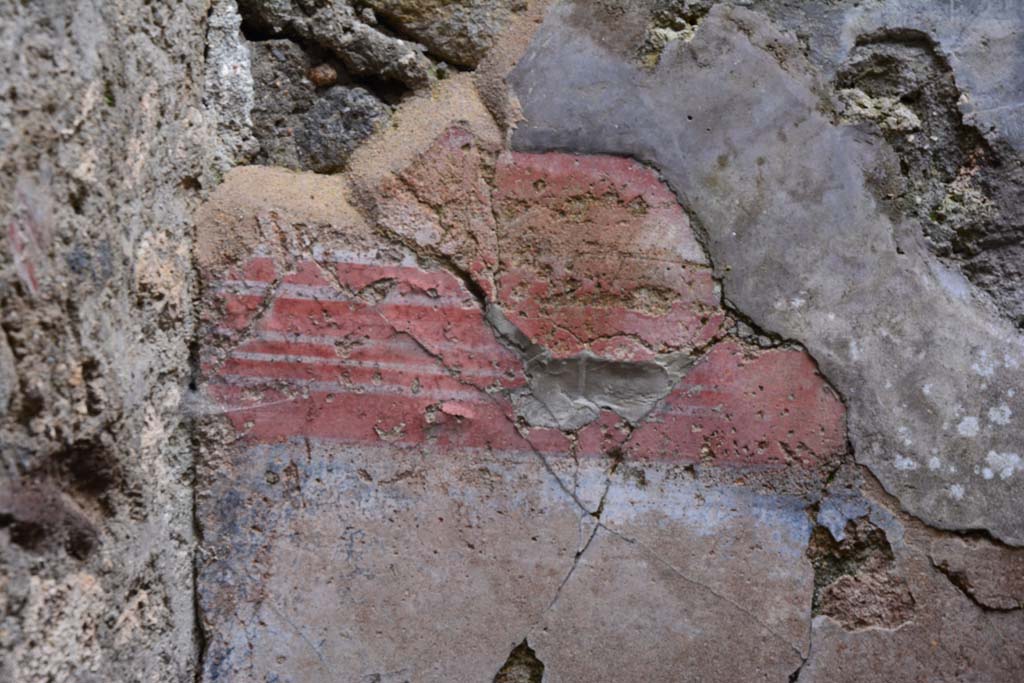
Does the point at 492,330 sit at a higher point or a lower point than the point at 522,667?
higher

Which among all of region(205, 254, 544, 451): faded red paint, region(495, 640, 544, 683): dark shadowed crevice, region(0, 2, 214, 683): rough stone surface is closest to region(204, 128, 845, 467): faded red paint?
region(205, 254, 544, 451): faded red paint

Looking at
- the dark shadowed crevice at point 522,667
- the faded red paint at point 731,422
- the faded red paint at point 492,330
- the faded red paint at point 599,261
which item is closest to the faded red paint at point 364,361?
the faded red paint at point 492,330

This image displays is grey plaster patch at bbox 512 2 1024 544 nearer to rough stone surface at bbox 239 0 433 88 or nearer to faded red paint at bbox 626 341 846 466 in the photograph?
faded red paint at bbox 626 341 846 466

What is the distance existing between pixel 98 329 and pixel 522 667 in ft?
2.94

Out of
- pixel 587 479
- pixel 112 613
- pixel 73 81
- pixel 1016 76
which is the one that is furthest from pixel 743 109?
pixel 112 613

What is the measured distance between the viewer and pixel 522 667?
1.50 m

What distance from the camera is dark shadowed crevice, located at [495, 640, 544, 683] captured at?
1.50 m

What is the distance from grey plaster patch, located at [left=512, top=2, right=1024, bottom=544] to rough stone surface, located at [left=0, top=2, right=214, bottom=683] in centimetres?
62

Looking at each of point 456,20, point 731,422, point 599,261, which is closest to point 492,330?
point 599,261

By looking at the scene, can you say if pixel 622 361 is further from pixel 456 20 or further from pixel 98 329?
pixel 98 329

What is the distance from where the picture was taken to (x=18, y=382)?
106 centimetres

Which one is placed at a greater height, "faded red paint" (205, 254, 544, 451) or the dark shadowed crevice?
"faded red paint" (205, 254, 544, 451)

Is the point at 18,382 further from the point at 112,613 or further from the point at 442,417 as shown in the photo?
the point at 442,417

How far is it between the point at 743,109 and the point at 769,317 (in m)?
0.38
